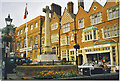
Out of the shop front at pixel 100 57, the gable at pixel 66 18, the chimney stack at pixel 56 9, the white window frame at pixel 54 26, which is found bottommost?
the shop front at pixel 100 57

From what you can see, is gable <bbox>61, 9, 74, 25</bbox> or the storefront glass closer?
the storefront glass

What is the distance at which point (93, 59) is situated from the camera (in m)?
22.1

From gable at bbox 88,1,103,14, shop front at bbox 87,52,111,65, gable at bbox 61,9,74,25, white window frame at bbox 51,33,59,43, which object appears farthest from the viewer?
white window frame at bbox 51,33,59,43

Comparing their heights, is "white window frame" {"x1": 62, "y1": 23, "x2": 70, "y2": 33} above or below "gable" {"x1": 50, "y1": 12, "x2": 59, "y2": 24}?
below

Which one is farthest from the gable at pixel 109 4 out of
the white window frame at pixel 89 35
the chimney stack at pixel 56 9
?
the chimney stack at pixel 56 9

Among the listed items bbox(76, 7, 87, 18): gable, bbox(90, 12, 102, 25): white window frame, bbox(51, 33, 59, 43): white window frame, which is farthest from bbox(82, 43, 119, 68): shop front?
bbox(51, 33, 59, 43): white window frame

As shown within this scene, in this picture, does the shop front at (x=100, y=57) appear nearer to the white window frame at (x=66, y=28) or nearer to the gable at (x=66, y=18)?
the white window frame at (x=66, y=28)

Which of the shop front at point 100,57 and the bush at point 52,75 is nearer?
the bush at point 52,75

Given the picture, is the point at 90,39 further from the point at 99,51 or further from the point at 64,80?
the point at 64,80

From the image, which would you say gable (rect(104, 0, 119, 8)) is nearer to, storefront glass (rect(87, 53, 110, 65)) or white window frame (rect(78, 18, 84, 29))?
white window frame (rect(78, 18, 84, 29))

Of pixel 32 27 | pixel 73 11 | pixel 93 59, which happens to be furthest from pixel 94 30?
pixel 32 27

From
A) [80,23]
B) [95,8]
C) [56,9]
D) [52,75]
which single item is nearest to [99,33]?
[95,8]

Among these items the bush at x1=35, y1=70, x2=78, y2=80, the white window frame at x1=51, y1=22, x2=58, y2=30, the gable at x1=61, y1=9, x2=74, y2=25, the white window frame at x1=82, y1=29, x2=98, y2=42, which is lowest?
the bush at x1=35, y1=70, x2=78, y2=80

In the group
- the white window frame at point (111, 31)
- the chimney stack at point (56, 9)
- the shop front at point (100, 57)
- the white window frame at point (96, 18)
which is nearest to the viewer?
the white window frame at point (111, 31)
